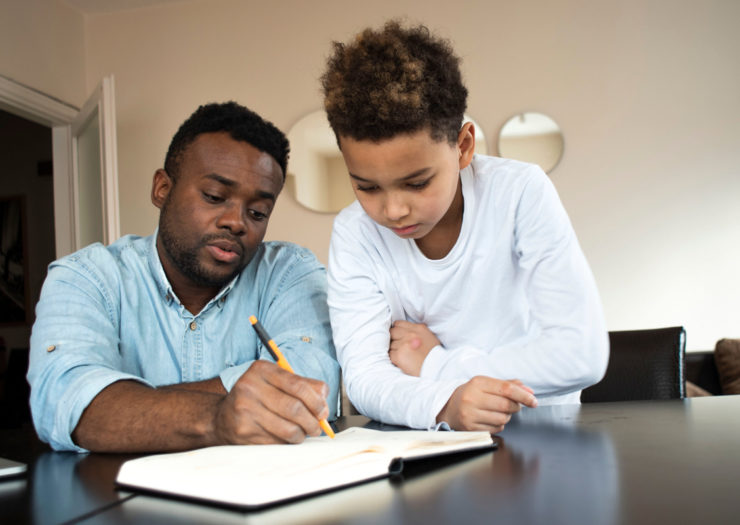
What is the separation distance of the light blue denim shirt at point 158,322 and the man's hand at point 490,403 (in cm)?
34

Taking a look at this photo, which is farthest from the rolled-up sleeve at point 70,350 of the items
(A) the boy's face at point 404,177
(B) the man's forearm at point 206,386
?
(A) the boy's face at point 404,177

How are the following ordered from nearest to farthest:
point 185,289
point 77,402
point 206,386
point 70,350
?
point 77,402 → point 70,350 → point 206,386 → point 185,289

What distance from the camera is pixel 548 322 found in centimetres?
114

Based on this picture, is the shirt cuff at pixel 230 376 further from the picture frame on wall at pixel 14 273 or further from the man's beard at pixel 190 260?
the picture frame on wall at pixel 14 273

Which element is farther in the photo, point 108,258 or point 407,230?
point 108,258

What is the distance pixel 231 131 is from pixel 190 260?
30 cm

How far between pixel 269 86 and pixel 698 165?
245cm

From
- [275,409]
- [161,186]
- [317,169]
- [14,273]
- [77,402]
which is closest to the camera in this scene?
[275,409]

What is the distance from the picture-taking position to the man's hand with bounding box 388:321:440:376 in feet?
3.84

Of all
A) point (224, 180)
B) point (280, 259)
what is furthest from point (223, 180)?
point (280, 259)

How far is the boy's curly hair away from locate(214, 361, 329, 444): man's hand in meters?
0.42

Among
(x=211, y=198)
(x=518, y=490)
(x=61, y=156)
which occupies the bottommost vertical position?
(x=518, y=490)

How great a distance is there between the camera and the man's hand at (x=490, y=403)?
86 cm

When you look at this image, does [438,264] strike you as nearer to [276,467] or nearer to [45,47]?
[276,467]
